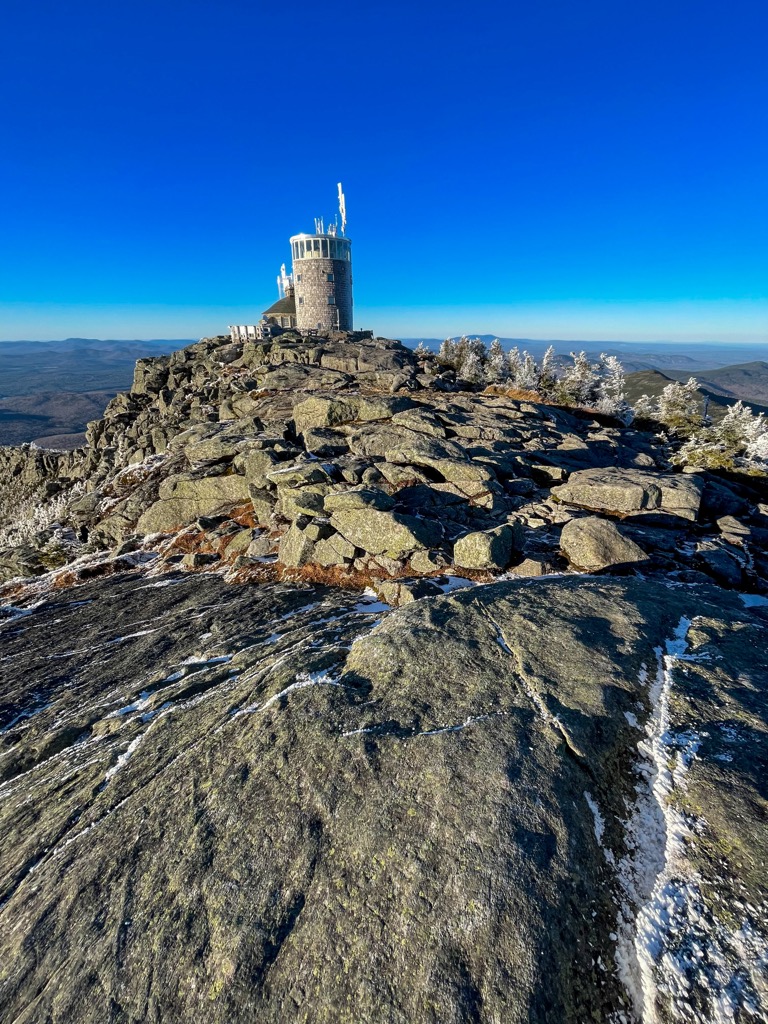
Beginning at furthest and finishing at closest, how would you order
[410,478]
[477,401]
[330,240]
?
1. [330,240]
2. [477,401]
3. [410,478]

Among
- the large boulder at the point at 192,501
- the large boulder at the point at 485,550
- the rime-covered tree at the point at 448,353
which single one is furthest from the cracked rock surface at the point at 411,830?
the rime-covered tree at the point at 448,353

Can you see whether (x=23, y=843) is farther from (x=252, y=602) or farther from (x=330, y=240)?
(x=330, y=240)

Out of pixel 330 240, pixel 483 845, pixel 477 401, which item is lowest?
pixel 483 845

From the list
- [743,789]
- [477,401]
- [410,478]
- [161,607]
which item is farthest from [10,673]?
[477,401]

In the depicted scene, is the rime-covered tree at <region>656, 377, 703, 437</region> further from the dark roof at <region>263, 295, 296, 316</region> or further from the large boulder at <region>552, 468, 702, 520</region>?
the dark roof at <region>263, 295, 296, 316</region>

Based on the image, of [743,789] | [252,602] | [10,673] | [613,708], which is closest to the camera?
Result: [743,789]

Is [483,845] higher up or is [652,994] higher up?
[483,845]

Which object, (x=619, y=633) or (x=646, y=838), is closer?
(x=646, y=838)

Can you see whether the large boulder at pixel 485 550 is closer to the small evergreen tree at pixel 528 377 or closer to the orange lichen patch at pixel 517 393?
the orange lichen patch at pixel 517 393
